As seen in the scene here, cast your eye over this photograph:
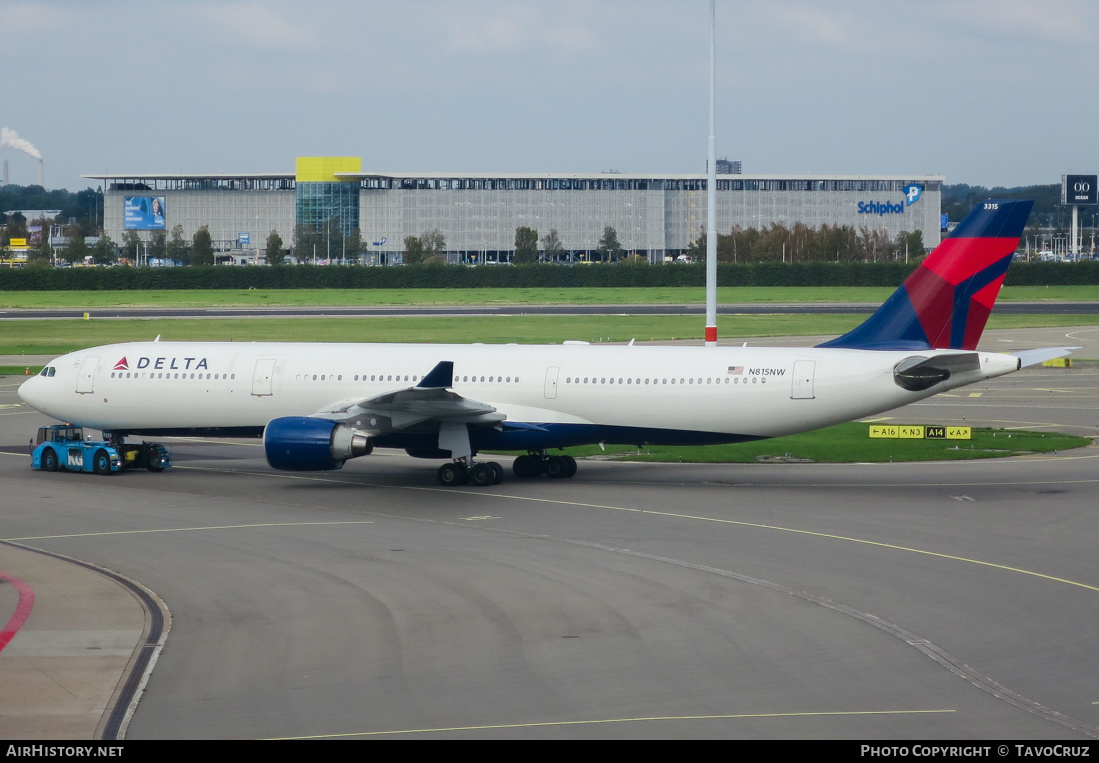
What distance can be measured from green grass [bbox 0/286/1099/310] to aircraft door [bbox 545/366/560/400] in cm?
8764

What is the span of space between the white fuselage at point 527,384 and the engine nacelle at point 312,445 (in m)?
3.36

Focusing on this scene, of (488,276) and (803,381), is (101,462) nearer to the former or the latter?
(803,381)

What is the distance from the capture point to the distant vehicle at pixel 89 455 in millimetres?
37281

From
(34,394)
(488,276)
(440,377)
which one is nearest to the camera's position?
(440,377)

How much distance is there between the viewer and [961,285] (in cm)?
3331

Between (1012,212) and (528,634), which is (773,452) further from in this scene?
(528,634)

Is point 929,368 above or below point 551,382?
above

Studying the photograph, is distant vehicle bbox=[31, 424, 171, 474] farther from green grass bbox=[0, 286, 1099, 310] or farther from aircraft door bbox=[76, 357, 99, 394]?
green grass bbox=[0, 286, 1099, 310]

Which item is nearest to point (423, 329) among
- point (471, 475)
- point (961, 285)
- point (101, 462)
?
point (101, 462)

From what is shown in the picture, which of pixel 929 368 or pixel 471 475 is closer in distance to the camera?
pixel 929 368

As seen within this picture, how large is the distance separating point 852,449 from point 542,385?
11.8m

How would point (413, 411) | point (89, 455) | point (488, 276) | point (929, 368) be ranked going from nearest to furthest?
point (929, 368) < point (413, 411) < point (89, 455) < point (488, 276)

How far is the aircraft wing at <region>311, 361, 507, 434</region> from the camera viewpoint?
3294 centimetres

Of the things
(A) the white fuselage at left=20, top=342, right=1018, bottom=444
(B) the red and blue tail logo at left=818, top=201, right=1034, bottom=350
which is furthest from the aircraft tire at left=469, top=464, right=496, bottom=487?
(B) the red and blue tail logo at left=818, top=201, right=1034, bottom=350
